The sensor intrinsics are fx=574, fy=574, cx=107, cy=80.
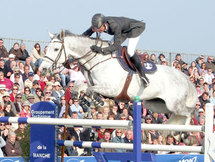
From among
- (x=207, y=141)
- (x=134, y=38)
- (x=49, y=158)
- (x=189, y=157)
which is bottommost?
(x=189, y=157)

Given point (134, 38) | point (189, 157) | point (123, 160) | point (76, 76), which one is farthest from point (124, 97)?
point (76, 76)

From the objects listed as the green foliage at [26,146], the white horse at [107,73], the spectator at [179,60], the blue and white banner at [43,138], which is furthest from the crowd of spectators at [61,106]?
the spectator at [179,60]

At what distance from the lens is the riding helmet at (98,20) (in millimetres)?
8569

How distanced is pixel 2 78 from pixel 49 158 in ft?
19.4

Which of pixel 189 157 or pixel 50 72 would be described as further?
pixel 189 157

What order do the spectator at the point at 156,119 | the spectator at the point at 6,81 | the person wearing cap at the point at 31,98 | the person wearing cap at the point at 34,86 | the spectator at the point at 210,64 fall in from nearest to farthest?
the person wearing cap at the point at 31,98 < the spectator at the point at 6,81 < the person wearing cap at the point at 34,86 < the spectator at the point at 156,119 < the spectator at the point at 210,64

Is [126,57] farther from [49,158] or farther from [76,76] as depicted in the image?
[76,76]

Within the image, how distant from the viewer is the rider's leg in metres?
9.05

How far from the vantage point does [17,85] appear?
472 inches

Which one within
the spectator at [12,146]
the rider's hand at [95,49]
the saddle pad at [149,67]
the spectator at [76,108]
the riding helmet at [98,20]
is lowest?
the spectator at [12,146]

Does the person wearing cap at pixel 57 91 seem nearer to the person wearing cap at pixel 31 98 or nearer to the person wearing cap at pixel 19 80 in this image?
the person wearing cap at pixel 19 80

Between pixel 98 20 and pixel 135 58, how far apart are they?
3.21ft

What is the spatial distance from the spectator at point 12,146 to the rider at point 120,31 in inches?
80.5

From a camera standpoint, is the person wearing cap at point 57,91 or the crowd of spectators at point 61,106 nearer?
the crowd of spectators at point 61,106
